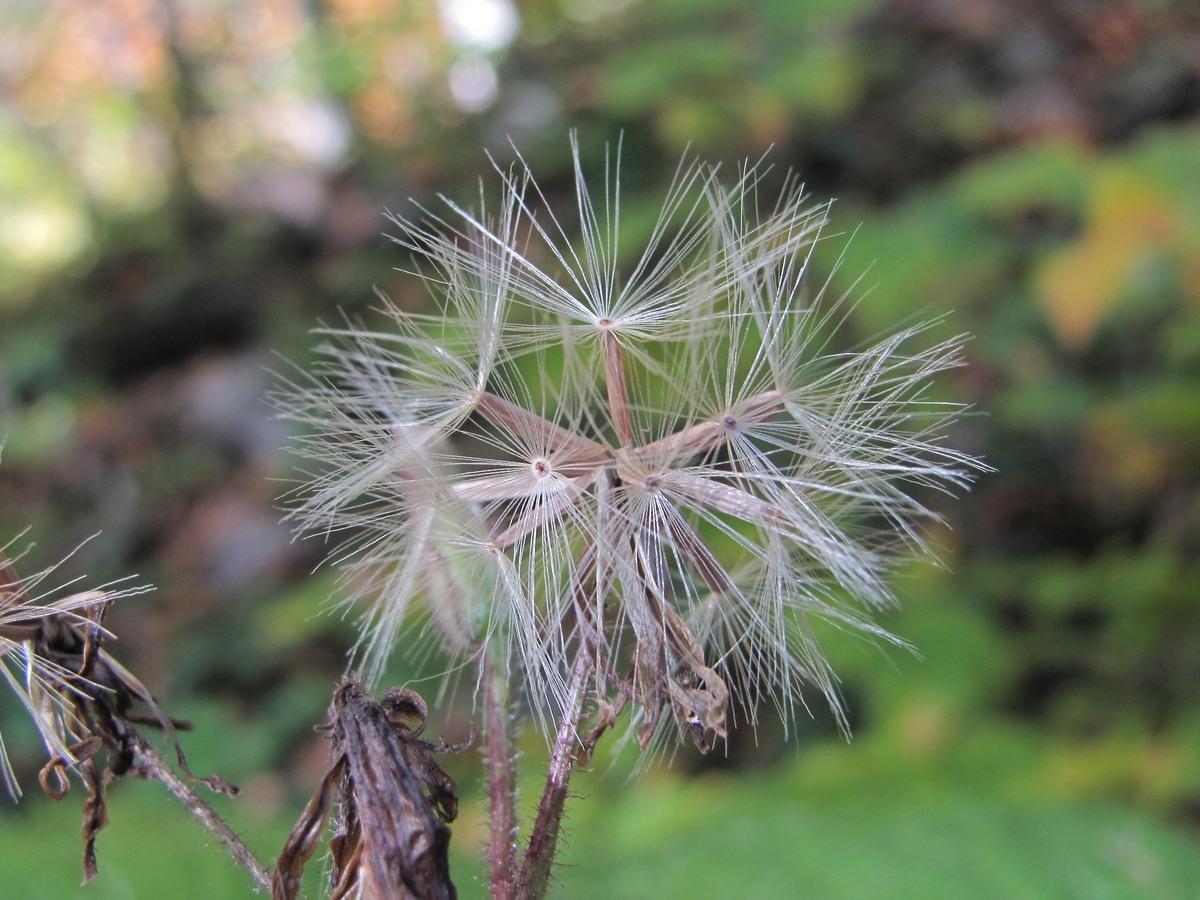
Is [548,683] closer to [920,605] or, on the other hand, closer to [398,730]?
[398,730]

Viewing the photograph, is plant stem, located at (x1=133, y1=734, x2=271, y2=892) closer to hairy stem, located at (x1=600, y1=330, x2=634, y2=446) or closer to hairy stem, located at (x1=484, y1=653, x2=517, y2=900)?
hairy stem, located at (x1=484, y1=653, x2=517, y2=900)

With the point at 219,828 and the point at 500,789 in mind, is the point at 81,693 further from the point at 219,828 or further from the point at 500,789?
the point at 500,789

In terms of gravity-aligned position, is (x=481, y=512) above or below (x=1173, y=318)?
above

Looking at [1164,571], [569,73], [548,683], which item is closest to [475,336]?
[548,683]

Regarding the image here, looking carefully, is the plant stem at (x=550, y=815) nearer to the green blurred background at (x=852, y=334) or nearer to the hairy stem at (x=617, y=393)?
the green blurred background at (x=852, y=334)

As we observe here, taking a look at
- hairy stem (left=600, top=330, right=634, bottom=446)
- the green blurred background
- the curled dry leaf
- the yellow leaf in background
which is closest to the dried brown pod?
the curled dry leaf

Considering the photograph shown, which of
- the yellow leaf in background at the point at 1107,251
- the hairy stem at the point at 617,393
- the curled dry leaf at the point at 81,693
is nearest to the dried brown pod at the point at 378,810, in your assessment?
the curled dry leaf at the point at 81,693
